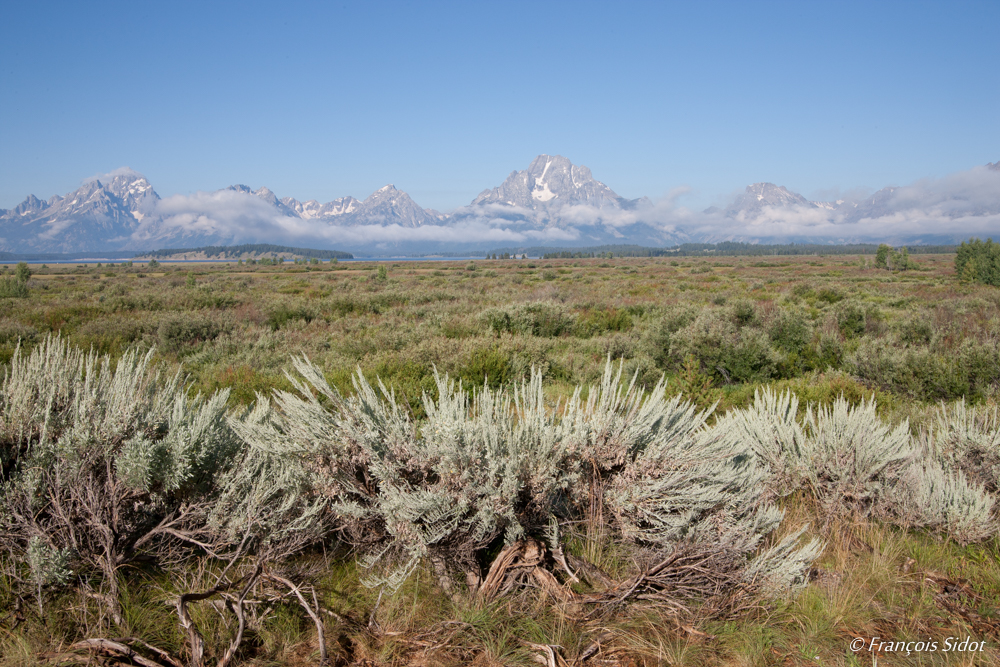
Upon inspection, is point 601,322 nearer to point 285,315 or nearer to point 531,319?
point 531,319

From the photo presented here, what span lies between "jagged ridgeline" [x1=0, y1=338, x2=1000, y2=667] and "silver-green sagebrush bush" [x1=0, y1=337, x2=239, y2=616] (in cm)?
1

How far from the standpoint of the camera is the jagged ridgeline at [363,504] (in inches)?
94.7

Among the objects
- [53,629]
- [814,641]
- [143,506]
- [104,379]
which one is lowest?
[814,641]

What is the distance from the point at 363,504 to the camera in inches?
108

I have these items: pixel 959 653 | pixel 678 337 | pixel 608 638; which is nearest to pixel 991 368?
pixel 678 337

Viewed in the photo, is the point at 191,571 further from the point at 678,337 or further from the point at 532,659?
the point at 678,337

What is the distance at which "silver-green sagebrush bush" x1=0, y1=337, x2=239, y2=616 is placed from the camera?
2.33m

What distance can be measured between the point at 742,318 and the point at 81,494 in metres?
14.3

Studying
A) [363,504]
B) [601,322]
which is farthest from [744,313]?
[363,504]

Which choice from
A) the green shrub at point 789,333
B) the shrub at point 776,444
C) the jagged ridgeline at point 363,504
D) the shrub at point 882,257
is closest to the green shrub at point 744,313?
the green shrub at point 789,333

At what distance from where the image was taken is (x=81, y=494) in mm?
2426

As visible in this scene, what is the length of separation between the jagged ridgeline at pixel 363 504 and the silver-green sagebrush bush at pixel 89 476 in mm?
11

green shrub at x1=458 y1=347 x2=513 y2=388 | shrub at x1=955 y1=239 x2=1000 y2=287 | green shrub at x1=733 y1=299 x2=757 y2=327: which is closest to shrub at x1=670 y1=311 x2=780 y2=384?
green shrub at x1=733 y1=299 x2=757 y2=327

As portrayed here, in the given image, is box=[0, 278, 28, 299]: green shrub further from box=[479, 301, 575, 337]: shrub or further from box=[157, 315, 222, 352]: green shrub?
box=[479, 301, 575, 337]: shrub
